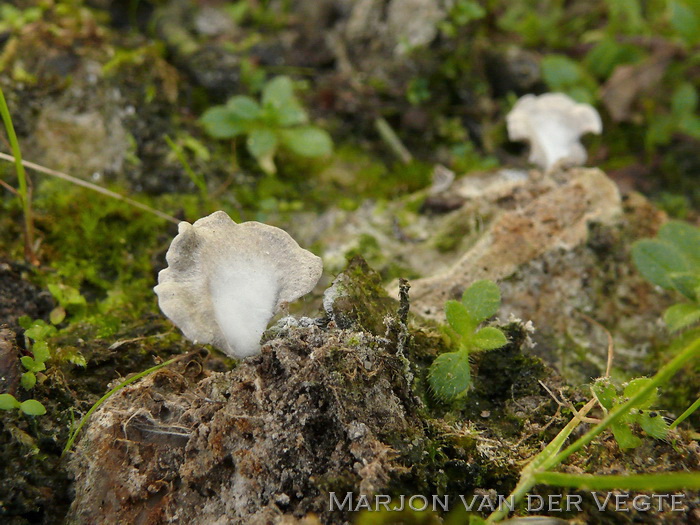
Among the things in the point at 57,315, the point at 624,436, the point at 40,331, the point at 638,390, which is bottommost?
the point at 57,315

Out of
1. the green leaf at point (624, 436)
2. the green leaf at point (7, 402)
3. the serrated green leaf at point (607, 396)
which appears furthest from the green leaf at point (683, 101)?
the green leaf at point (7, 402)

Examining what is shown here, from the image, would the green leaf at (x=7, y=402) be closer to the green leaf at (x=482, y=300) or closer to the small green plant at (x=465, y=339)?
the small green plant at (x=465, y=339)

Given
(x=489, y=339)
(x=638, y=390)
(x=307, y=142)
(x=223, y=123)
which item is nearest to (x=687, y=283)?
(x=638, y=390)

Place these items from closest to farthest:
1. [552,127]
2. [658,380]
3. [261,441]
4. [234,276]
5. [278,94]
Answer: [658,380] < [261,441] < [234,276] < [278,94] < [552,127]

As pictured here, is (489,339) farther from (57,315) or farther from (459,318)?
(57,315)

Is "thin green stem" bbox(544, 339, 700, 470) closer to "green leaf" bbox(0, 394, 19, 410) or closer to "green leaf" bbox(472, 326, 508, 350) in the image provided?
"green leaf" bbox(472, 326, 508, 350)

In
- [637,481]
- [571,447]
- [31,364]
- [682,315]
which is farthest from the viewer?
[682,315]
